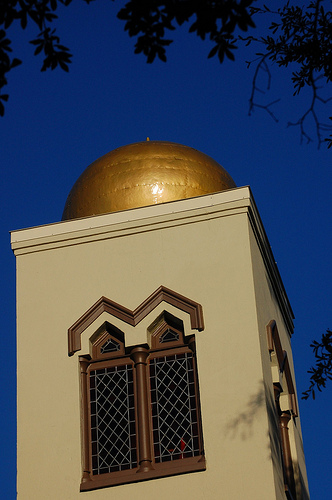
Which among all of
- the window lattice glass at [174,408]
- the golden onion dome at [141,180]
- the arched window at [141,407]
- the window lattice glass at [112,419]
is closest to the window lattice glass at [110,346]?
the arched window at [141,407]

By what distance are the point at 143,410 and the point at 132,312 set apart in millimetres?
1313

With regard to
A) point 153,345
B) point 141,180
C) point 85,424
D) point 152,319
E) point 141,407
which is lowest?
point 85,424

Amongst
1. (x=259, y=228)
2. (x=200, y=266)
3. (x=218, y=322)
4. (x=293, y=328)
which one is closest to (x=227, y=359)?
(x=218, y=322)

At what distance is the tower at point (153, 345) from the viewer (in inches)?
504

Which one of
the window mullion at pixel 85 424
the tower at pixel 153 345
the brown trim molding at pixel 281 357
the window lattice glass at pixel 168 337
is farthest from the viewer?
the brown trim molding at pixel 281 357

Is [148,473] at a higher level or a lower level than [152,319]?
lower

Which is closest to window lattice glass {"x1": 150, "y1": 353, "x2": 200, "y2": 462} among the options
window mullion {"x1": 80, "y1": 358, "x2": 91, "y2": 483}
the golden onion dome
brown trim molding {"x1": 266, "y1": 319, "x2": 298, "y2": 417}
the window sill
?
the window sill

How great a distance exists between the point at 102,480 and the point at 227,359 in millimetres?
2067

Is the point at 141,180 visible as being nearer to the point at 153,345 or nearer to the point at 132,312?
the point at 132,312

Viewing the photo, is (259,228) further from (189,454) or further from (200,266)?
(189,454)

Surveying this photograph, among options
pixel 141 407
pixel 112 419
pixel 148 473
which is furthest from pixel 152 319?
pixel 148 473

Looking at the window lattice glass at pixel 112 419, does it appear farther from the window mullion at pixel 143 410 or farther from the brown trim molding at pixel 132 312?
the brown trim molding at pixel 132 312

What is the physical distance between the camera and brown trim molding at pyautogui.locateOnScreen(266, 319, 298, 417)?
1405 cm

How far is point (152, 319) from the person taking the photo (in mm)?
13766
